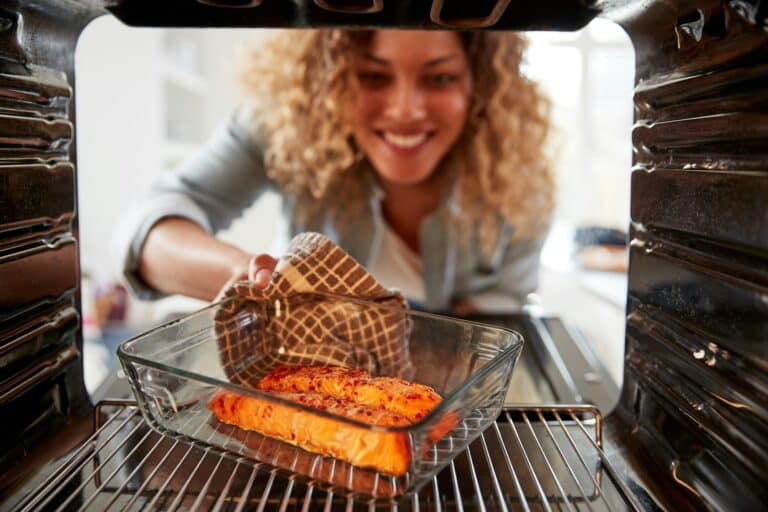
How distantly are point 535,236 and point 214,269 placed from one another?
1.00 meters

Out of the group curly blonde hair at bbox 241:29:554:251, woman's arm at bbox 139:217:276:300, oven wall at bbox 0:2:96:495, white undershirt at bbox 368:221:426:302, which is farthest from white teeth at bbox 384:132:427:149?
oven wall at bbox 0:2:96:495

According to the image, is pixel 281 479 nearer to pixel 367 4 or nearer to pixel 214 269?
pixel 367 4

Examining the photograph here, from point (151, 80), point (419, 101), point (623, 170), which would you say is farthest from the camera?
point (623, 170)

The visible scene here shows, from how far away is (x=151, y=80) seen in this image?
2.51 metres

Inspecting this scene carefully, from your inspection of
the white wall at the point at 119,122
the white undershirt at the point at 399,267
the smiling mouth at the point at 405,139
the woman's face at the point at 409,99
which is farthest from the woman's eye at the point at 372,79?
the white wall at the point at 119,122

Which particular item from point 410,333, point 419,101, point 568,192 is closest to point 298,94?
point 419,101

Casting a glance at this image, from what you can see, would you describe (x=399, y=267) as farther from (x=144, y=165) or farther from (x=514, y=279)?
(x=144, y=165)

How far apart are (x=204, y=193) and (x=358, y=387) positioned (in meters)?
0.99

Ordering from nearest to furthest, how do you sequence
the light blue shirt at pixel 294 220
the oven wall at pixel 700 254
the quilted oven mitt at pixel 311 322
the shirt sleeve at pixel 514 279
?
the oven wall at pixel 700 254 → the quilted oven mitt at pixel 311 322 → the light blue shirt at pixel 294 220 → the shirt sleeve at pixel 514 279

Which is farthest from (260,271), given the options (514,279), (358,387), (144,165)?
(144,165)

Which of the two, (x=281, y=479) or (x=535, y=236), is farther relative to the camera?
(x=535, y=236)

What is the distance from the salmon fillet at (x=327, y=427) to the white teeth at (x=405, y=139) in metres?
0.86

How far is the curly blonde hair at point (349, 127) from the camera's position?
4.51 ft

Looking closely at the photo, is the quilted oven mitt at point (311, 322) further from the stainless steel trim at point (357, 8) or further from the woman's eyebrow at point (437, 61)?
the woman's eyebrow at point (437, 61)
